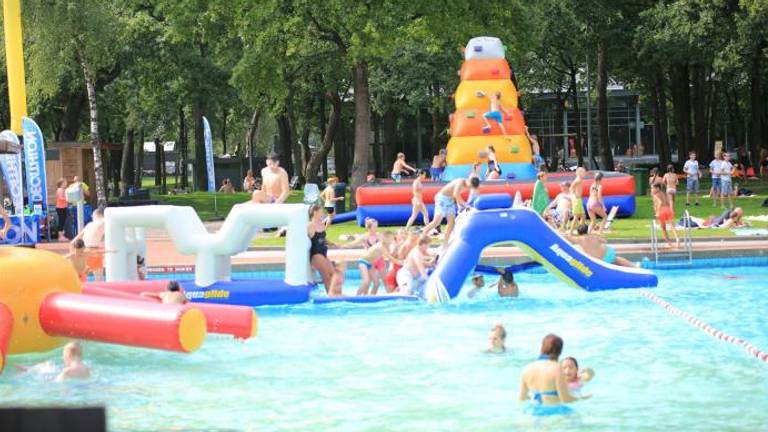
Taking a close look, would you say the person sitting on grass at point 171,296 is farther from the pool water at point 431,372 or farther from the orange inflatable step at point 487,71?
the orange inflatable step at point 487,71

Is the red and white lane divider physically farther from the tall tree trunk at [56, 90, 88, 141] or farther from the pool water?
the tall tree trunk at [56, 90, 88, 141]

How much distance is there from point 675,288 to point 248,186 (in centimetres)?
1612

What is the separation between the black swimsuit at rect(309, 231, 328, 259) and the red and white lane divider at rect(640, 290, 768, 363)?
4.34 m

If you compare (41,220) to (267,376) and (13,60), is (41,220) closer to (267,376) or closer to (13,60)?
(13,60)

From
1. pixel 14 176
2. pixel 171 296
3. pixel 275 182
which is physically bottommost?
pixel 171 296

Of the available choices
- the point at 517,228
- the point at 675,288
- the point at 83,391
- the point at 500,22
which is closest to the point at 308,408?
the point at 83,391

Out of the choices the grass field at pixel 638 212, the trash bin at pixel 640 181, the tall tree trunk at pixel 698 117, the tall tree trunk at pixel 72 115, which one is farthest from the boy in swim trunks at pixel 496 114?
the tall tree trunk at pixel 698 117

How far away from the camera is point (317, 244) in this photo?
1498cm

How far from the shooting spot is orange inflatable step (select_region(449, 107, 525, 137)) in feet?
84.2

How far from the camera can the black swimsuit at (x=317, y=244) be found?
14.9 meters

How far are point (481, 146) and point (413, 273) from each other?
36.8 ft

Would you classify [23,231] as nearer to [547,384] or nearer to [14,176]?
[14,176]

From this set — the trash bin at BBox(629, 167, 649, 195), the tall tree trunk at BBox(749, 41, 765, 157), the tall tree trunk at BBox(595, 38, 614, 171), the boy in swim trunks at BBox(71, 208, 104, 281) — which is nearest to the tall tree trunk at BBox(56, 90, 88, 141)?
the tall tree trunk at BBox(595, 38, 614, 171)

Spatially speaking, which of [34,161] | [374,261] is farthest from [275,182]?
[34,161]
